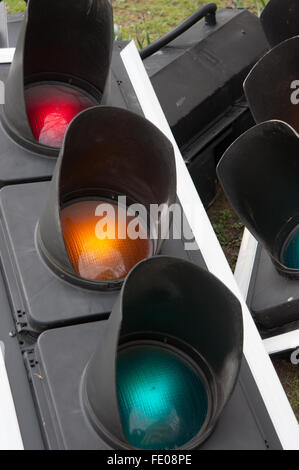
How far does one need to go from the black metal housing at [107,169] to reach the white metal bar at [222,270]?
0.78ft

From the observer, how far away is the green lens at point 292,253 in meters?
3.96

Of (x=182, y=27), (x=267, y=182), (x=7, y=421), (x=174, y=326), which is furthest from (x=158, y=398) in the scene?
(x=182, y=27)

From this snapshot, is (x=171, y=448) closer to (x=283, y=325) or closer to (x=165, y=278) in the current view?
(x=165, y=278)

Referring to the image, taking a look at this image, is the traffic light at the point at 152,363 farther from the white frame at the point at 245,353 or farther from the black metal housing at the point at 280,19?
the black metal housing at the point at 280,19

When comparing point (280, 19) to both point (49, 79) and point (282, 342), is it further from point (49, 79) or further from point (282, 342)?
point (282, 342)

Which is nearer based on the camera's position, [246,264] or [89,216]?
[89,216]

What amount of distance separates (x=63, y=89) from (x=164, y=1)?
424 cm

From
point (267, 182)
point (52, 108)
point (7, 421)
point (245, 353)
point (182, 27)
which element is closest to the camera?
point (7, 421)

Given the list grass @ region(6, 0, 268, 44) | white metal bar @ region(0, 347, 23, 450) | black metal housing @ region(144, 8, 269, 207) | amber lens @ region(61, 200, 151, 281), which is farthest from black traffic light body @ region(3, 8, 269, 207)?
white metal bar @ region(0, 347, 23, 450)

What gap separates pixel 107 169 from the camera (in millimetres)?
3365

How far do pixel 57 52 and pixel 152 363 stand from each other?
1395mm

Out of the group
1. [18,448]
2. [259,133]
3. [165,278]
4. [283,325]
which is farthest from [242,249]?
[18,448]

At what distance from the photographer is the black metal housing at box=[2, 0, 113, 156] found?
3.51 meters

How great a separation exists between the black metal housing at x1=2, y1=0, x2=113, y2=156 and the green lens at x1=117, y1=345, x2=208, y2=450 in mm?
953
